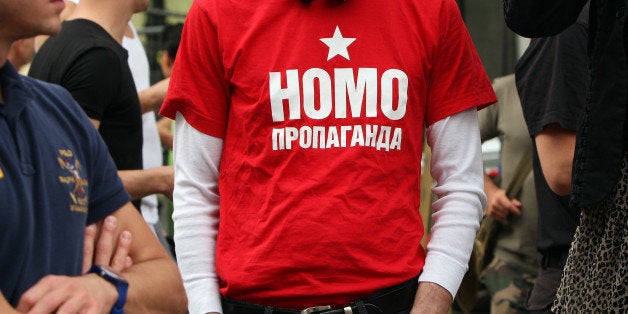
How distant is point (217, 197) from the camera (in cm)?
308

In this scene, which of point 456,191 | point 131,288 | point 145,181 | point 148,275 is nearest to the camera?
point 131,288

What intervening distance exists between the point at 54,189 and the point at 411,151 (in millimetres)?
935

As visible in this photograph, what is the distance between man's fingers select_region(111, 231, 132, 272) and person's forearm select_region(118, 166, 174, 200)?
4.20 ft

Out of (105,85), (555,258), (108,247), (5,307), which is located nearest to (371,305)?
(108,247)


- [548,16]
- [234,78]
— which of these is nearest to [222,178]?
[234,78]

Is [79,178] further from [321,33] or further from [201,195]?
[321,33]

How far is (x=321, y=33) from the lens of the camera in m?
2.90

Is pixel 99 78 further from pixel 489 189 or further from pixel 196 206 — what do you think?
pixel 489 189

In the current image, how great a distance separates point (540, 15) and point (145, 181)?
186 cm

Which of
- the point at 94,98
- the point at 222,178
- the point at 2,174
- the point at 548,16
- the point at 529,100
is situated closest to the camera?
the point at 2,174

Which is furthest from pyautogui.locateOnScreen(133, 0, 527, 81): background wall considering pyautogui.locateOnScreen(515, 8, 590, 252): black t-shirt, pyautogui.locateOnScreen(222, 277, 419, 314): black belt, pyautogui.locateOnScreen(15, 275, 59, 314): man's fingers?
pyautogui.locateOnScreen(15, 275, 59, 314): man's fingers

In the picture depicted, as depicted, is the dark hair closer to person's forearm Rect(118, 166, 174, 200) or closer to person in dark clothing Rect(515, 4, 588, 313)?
person's forearm Rect(118, 166, 174, 200)

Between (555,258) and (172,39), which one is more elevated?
(555,258)

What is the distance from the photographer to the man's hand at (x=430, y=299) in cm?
286
